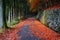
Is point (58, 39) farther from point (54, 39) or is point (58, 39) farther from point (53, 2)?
point (53, 2)

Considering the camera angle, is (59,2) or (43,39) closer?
(43,39)

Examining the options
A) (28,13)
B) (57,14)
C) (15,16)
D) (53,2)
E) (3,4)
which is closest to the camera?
(57,14)

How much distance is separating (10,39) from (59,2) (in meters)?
13.1

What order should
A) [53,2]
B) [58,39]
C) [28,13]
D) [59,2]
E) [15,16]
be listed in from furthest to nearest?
1. [28,13]
2. [15,16]
3. [53,2]
4. [59,2]
5. [58,39]

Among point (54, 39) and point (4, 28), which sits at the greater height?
point (54, 39)

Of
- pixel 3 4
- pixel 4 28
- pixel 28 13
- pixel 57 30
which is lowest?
pixel 28 13

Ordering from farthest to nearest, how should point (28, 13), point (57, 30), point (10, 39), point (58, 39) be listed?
point (28, 13) < point (57, 30) < point (10, 39) < point (58, 39)

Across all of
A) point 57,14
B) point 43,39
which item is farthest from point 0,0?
point 43,39

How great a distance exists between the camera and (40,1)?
3378cm

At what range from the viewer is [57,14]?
15680 mm

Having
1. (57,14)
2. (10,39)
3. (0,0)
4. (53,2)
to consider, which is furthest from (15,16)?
(10,39)

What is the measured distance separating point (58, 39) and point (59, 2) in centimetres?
1298

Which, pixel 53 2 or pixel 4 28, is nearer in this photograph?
pixel 4 28

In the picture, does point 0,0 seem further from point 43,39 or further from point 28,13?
point 28,13
